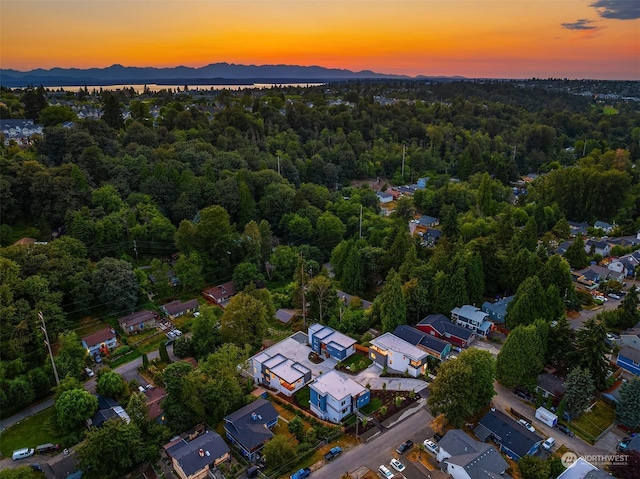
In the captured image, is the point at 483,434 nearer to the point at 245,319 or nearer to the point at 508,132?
the point at 245,319

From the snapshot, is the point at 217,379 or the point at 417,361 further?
the point at 417,361

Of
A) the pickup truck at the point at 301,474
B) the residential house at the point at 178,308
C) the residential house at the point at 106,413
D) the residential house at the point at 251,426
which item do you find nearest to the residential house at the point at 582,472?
the pickup truck at the point at 301,474

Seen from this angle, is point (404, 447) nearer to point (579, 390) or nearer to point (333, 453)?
point (333, 453)

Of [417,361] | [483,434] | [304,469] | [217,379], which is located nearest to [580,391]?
[483,434]

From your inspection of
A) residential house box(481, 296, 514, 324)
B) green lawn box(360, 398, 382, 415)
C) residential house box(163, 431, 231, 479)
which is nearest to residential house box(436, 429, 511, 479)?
green lawn box(360, 398, 382, 415)

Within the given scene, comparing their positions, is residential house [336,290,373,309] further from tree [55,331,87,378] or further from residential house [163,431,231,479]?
tree [55,331,87,378]
